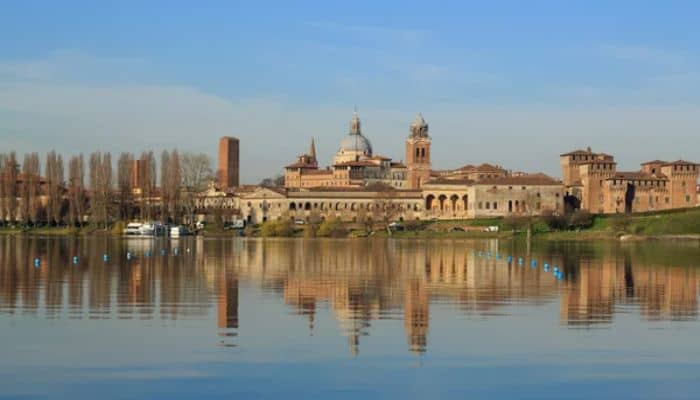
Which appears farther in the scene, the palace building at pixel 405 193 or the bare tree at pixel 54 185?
the palace building at pixel 405 193

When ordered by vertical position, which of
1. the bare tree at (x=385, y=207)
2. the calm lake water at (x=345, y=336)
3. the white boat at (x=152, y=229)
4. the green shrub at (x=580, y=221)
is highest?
the bare tree at (x=385, y=207)

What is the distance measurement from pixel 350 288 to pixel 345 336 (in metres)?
7.10

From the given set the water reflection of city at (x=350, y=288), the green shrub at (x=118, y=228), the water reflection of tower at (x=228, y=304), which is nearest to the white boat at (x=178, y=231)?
the green shrub at (x=118, y=228)

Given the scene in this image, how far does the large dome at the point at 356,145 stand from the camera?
11612 cm

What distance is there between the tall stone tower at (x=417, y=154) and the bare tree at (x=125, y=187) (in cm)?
3874

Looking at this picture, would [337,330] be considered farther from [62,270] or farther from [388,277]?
[62,270]

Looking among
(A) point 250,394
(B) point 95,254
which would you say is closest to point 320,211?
(B) point 95,254

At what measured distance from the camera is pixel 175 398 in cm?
920

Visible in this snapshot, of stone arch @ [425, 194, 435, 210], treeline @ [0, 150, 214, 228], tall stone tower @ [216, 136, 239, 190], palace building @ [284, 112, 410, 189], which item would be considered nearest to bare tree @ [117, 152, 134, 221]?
treeline @ [0, 150, 214, 228]

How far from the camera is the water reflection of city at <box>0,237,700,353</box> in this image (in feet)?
50.1

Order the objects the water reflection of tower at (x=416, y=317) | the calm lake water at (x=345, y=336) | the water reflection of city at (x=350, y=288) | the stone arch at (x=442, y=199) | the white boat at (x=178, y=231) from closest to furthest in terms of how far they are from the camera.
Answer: the calm lake water at (x=345, y=336) < the water reflection of tower at (x=416, y=317) < the water reflection of city at (x=350, y=288) < the white boat at (x=178, y=231) < the stone arch at (x=442, y=199)

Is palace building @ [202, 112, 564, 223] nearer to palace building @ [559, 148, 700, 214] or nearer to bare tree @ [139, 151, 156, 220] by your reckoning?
palace building @ [559, 148, 700, 214]

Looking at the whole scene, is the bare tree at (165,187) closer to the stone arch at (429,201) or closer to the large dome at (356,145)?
the stone arch at (429,201)

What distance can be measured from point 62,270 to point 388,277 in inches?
270
